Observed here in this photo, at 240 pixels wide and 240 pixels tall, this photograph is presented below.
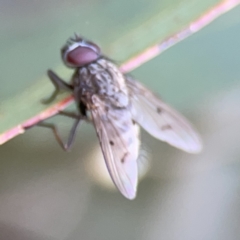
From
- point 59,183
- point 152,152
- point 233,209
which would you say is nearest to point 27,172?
point 59,183

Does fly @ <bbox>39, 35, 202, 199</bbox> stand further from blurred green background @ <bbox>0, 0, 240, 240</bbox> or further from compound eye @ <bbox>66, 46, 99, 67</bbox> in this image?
blurred green background @ <bbox>0, 0, 240, 240</bbox>

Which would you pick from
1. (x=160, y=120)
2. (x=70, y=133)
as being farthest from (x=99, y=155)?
(x=160, y=120)

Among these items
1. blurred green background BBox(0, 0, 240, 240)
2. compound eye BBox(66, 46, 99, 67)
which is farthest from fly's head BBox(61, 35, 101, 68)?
blurred green background BBox(0, 0, 240, 240)

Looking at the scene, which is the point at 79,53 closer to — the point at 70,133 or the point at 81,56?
the point at 81,56

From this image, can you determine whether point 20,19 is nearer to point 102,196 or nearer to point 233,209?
point 102,196

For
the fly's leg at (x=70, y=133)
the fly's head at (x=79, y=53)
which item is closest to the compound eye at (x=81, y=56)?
the fly's head at (x=79, y=53)

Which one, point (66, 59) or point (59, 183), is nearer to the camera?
point (66, 59)

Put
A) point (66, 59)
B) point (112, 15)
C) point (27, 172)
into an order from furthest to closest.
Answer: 1. point (27, 172)
2. point (112, 15)
3. point (66, 59)
